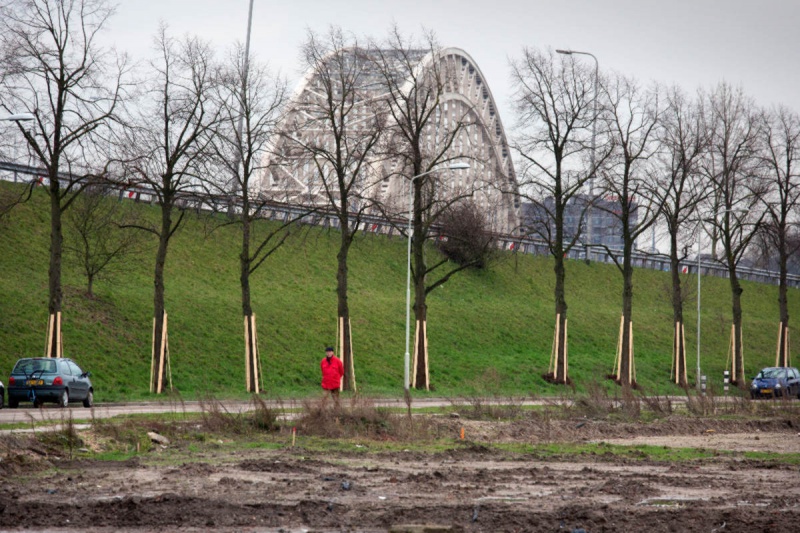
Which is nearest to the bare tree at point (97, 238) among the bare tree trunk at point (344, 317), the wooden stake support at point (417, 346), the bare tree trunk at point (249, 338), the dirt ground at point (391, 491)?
the bare tree trunk at point (249, 338)

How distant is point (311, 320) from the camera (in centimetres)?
4197

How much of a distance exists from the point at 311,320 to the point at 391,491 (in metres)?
30.7

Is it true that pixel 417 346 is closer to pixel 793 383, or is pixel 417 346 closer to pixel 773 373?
pixel 773 373

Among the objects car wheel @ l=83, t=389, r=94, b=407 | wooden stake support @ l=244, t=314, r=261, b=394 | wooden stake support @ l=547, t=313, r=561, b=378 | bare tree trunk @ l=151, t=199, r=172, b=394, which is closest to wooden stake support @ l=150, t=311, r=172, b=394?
bare tree trunk @ l=151, t=199, r=172, b=394

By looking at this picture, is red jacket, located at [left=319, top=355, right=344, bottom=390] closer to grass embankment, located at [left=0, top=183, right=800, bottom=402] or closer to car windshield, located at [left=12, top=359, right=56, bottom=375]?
grass embankment, located at [left=0, top=183, right=800, bottom=402]

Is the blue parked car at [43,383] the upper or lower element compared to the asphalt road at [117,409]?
upper

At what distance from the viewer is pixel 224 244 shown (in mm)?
47656

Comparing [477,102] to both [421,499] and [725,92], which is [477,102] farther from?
[421,499]

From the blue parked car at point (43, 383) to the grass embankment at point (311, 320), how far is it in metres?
2.33

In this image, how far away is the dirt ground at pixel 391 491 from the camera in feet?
30.4

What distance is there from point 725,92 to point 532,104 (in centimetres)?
1112

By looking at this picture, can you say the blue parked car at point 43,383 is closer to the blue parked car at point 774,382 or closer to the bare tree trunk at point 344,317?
the bare tree trunk at point 344,317

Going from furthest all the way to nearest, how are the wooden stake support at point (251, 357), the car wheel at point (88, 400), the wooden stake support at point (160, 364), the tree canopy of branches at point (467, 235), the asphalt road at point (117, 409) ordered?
the tree canopy of branches at point (467, 235) < the wooden stake support at point (251, 357) < the wooden stake support at point (160, 364) < the car wheel at point (88, 400) < the asphalt road at point (117, 409)

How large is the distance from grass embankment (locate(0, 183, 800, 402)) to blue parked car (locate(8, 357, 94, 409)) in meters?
2.33
